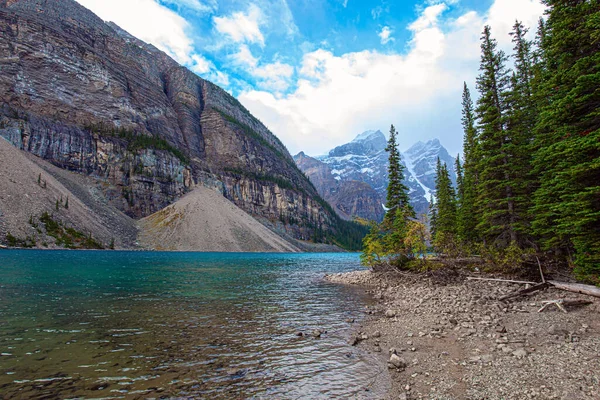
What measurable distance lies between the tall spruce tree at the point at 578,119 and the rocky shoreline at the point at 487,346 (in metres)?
3.37

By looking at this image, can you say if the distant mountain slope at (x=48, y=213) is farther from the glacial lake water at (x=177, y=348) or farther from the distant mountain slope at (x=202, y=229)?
the glacial lake water at (x=177, y=348)

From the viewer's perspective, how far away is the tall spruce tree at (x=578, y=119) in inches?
567

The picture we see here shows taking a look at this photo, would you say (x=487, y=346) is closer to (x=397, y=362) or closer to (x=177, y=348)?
(x=397, y=362)

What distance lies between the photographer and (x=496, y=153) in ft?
88.4

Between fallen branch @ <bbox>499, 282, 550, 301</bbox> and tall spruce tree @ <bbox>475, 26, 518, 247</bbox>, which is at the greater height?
tall spruce tree @ <bbox>475, 26, 518, 247</bbox>

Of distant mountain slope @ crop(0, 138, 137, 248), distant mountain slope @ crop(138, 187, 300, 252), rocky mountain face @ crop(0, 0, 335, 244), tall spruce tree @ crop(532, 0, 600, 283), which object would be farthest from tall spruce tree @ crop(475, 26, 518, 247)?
rocky mountain face @ crop(0, 0, 335, 244)

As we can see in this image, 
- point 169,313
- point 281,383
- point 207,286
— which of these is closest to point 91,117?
point 207,286

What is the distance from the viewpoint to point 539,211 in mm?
22500

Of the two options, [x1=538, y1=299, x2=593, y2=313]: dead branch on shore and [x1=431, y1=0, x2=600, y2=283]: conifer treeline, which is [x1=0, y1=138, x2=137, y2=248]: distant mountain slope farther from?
[x1=538, y1=299, x2=593, y2=313]: dead branch on shore

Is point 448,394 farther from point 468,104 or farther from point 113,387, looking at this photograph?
point 468,104

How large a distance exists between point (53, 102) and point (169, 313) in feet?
521

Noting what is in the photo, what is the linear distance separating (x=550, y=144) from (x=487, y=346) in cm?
1636

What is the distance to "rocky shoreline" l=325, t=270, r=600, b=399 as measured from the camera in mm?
7535

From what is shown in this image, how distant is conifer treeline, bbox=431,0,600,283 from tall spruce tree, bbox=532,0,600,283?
4 cm
